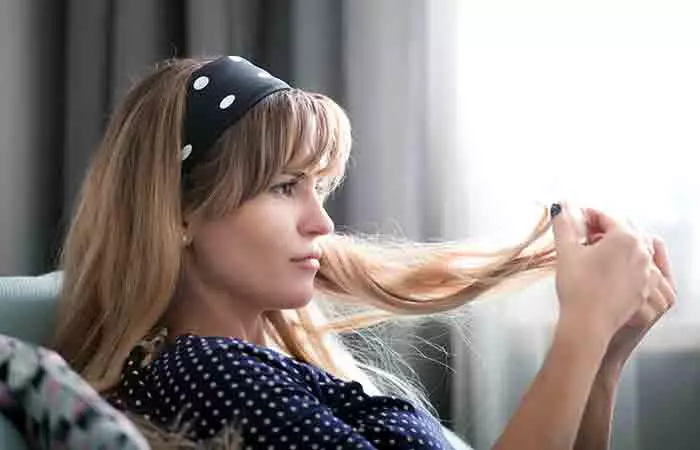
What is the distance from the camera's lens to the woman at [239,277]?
3.63 ft

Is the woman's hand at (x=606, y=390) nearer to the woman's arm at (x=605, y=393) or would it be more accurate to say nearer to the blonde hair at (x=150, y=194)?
the woman's arm at (x=605, y=393)

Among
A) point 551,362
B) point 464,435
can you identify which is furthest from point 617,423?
point 551,362

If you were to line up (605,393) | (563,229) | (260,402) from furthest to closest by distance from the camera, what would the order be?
1. (605,393)
2. (563,229)
3. (260,402)

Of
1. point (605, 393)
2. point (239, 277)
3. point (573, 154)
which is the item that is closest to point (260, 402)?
point (239, 277)

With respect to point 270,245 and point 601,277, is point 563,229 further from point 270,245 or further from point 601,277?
point 270,245

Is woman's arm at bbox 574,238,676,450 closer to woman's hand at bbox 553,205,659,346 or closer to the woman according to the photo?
the woman

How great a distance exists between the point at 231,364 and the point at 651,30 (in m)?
1.00

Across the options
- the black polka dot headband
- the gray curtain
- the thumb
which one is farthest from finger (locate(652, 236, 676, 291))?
the gray curtain

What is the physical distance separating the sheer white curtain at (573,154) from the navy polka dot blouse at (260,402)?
67cm

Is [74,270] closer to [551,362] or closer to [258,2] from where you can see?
[551,362]

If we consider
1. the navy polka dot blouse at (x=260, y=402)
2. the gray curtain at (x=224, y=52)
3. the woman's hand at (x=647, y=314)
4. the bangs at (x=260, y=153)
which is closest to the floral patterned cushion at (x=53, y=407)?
the navy polka dot blouse at (x=260, y=402)

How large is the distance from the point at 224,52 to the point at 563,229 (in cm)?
83

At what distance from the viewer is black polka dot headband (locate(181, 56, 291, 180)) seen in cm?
120

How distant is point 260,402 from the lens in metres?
1.06
